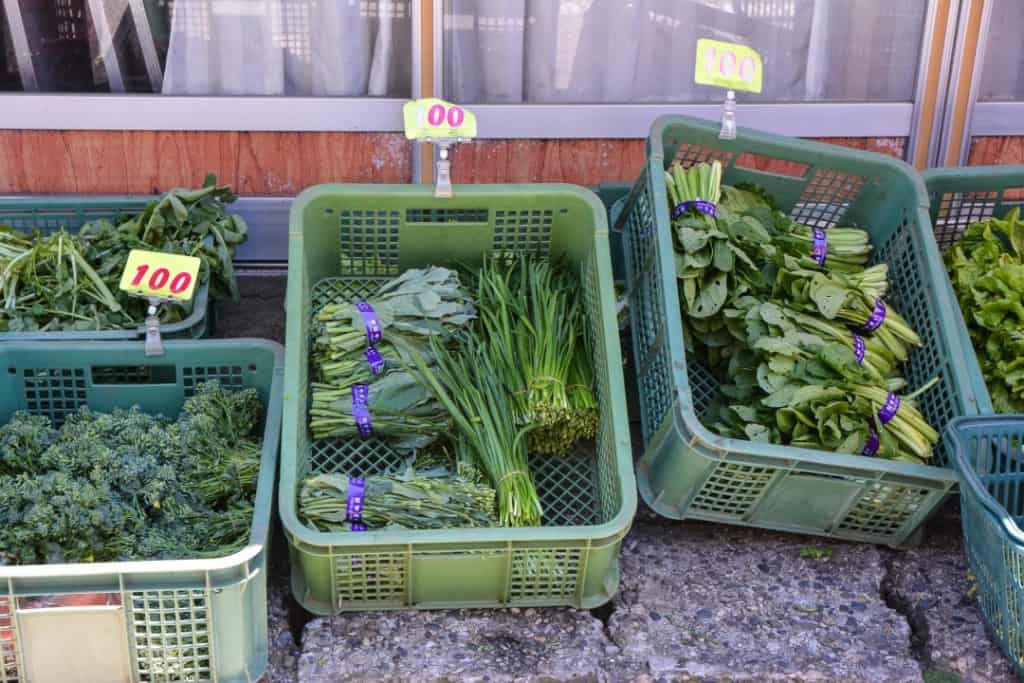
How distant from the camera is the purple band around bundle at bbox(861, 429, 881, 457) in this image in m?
2.93

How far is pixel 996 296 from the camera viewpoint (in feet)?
10.9

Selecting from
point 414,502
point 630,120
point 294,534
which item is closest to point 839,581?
point 414,502

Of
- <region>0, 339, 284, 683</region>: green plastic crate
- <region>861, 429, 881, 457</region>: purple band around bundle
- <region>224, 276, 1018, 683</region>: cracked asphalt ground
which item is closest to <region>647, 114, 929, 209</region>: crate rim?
<region>861, 429, 881, 457</region>: purple band around bundle

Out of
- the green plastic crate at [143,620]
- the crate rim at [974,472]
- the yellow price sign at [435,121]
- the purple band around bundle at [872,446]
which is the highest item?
the yellow price sign at [435,121]

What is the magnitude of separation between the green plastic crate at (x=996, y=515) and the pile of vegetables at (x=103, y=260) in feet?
7.96

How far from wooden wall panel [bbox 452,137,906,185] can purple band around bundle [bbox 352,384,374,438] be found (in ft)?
5.08

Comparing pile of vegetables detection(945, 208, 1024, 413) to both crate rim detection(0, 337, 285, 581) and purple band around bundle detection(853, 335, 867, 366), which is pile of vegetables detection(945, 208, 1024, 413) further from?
crate rim detection(0, 337, 285, 581)

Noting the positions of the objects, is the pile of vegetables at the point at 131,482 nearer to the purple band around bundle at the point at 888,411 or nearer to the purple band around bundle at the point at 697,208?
the purple band around bundle at the point at 697,208

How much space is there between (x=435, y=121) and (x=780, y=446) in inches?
53.4

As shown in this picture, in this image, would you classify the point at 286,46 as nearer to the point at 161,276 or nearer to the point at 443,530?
the point at 161,276

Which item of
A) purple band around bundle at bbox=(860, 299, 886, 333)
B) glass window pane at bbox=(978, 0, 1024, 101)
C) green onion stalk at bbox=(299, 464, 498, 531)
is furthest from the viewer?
glass window pane at bbox=(978, 0, 1024, 101)

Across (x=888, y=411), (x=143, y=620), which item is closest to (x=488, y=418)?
(x=143, y=620)

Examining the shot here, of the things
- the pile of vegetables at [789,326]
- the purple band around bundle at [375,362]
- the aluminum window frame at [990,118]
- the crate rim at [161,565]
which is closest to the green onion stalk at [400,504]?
the crate rim at [161,565]

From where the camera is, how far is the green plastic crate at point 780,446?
2797mm
